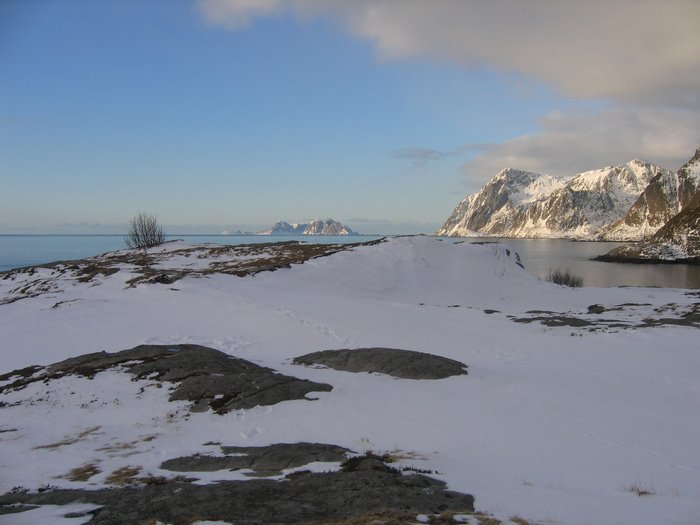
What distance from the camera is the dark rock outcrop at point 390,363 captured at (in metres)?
16.8

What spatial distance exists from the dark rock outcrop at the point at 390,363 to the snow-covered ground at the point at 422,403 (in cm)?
68

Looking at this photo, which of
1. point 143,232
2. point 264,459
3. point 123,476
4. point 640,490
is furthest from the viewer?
point 143,232

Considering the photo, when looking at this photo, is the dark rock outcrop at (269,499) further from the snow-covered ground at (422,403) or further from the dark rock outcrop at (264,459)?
the dark rock outcrop at (264,459)

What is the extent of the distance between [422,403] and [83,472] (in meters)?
9.09

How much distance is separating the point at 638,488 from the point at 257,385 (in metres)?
10.3

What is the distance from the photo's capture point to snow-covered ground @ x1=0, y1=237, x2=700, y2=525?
29.5ft

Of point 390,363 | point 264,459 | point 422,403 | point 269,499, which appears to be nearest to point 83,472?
point 264,459

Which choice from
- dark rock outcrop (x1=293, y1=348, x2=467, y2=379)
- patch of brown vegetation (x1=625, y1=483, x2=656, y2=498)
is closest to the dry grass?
dark rock outcrop (x1=293, y1=348, x2=467, y2=379)

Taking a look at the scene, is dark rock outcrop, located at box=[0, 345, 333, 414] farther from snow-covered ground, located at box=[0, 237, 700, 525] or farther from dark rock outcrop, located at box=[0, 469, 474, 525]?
dark rock outcrop, located at box=[0, 469, 474, 525]

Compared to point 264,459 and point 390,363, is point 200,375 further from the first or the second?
point 390,363

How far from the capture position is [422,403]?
13.8 metres

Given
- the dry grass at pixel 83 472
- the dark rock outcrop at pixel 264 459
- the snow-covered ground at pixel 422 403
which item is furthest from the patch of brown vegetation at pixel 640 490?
the dry grass at pixel 83 472

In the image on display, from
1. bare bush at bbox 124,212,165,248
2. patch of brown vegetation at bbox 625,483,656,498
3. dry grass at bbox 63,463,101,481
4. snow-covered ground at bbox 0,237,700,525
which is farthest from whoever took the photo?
bare bush at bbox 124,212,165,248

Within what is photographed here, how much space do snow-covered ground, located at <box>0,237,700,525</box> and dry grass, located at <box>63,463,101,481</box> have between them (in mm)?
160
